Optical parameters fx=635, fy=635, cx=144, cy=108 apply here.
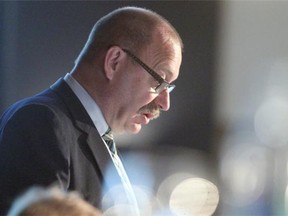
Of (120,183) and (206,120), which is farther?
(206,120)

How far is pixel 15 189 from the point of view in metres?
1.27

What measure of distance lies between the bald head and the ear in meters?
0.02

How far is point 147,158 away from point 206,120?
12.5 inches

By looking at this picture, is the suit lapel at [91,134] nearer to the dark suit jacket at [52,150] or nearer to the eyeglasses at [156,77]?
the dark suit jacket at [52,150]

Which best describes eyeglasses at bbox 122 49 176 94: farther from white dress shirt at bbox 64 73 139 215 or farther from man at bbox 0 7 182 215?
white dress shirt at bbox 64 73 139 215

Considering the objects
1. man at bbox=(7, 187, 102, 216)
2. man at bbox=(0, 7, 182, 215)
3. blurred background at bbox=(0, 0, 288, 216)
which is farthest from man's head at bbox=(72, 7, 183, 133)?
blurred background at bbox=(0, 0, 288, 216)

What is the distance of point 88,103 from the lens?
1525mm

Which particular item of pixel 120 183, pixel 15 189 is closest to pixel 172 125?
pixel 120 183

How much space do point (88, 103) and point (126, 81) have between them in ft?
0.39

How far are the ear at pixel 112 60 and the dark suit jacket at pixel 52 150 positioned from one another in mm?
122

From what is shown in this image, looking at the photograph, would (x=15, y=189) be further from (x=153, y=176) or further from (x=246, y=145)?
(x=246, y=145)

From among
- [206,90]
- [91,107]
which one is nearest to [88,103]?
[91,107]

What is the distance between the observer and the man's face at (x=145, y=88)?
158 centimetres

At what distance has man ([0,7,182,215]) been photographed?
1298mm
